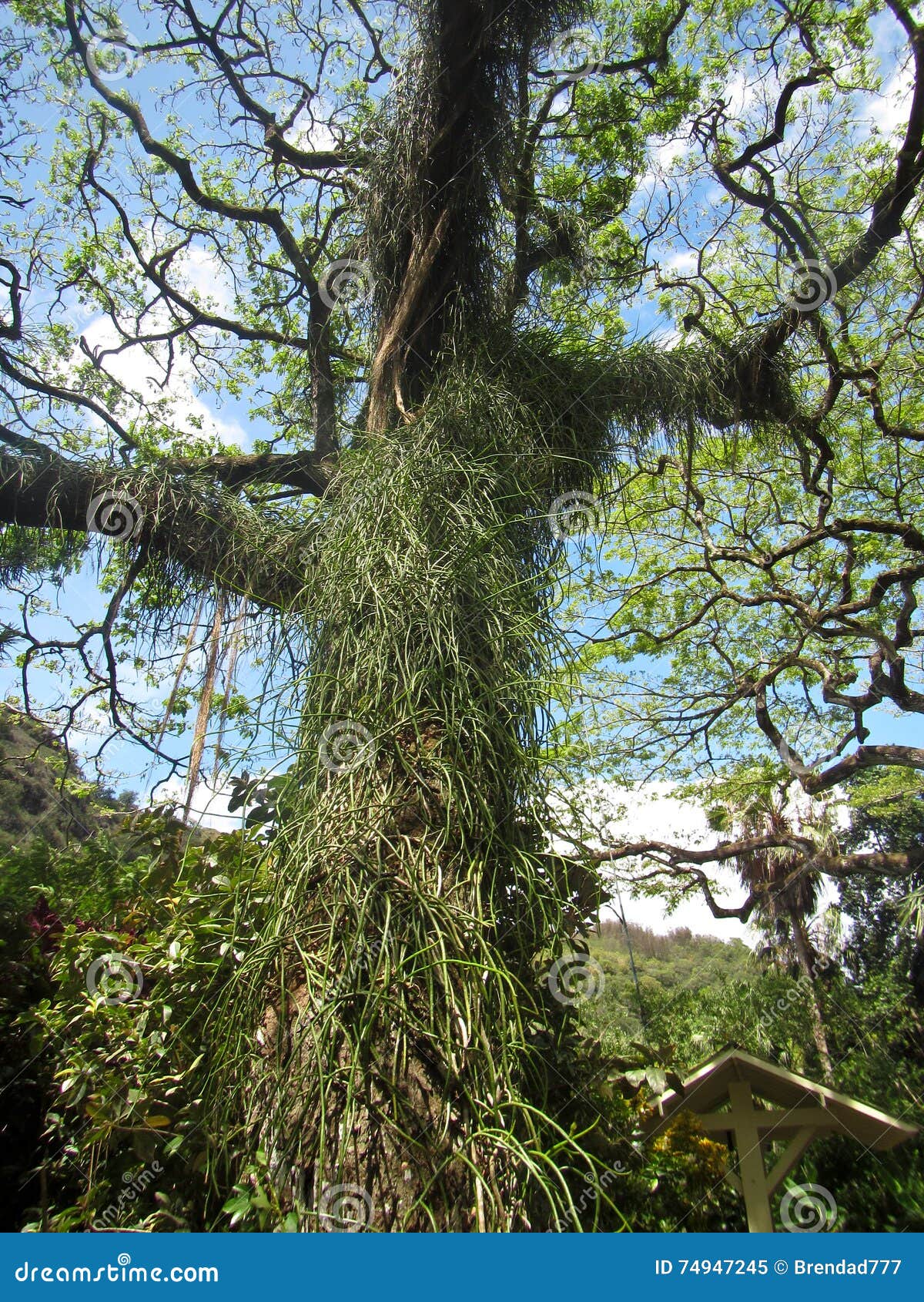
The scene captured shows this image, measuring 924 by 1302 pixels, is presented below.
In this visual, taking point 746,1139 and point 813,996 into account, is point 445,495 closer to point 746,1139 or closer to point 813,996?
point 746,1139

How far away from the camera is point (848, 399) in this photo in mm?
4934

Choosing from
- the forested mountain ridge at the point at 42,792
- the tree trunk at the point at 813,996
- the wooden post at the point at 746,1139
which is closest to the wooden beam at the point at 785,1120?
the wooden post at the point at 746,1139

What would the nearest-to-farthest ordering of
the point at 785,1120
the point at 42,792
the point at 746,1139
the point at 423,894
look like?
the point at 423,894
the point at 746,1139
the point at 785,1120
the point at 42,792

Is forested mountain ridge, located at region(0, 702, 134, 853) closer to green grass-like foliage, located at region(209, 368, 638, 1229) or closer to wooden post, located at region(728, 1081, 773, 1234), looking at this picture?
green grass-like foliage, located at region(209, 368, 638, 1229)

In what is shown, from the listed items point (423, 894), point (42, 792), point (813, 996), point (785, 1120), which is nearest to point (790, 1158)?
point (785, 1120)

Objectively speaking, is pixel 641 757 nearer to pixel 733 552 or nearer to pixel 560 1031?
pixel 733 552

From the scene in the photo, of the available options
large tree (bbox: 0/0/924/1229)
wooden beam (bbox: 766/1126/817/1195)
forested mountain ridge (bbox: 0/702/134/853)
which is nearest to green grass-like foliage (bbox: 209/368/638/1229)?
large tree (bbox: 0/0/924/1229)

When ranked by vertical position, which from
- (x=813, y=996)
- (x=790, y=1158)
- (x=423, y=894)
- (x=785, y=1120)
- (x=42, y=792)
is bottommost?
(x=813, y=996)

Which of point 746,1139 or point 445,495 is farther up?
point 445,495

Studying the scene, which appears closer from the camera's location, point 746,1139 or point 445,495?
point 445,495

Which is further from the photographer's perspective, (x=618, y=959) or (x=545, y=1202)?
(x=618, y=959)

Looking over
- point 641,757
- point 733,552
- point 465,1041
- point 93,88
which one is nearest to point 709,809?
point 641,757

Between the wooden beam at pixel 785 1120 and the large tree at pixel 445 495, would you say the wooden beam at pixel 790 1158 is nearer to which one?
the wooden beam at pixel 785 1120
